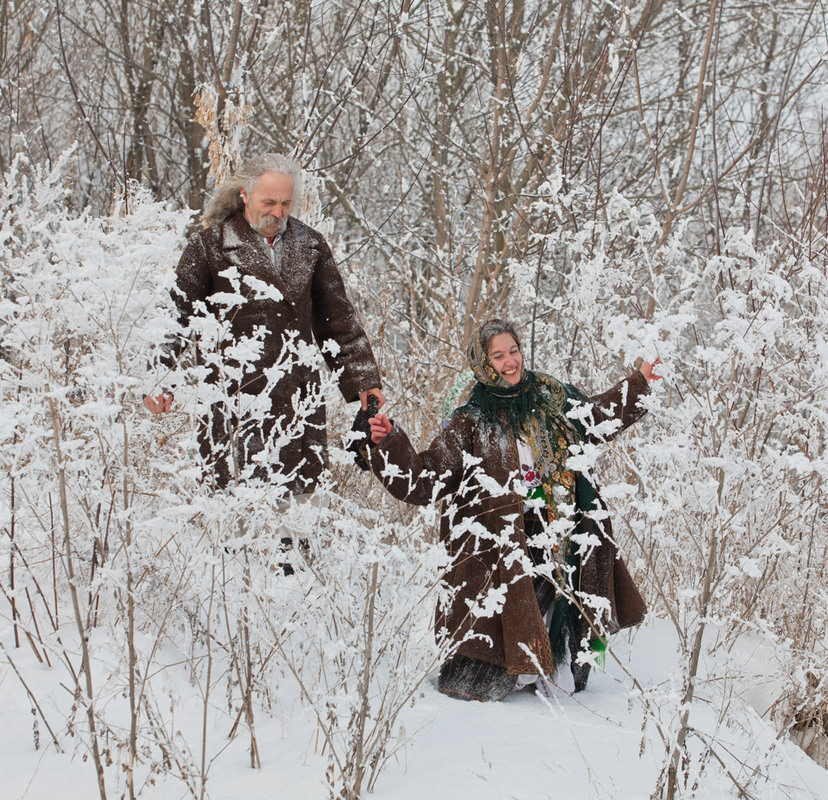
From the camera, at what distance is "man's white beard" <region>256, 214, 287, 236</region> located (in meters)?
2.78

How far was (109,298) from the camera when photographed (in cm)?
181

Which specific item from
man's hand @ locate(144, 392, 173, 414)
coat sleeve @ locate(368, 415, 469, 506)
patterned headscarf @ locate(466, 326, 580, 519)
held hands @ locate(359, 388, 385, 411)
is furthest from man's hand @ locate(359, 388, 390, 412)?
man's hand @ locate(144, 392, 173, 414)

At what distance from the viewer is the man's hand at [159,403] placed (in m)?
2.23

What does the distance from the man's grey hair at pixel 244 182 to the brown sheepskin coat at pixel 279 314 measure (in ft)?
0.13

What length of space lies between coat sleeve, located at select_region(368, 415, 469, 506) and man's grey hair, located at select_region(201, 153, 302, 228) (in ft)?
2.95

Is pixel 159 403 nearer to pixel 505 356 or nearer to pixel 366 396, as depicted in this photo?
pixel 366 396

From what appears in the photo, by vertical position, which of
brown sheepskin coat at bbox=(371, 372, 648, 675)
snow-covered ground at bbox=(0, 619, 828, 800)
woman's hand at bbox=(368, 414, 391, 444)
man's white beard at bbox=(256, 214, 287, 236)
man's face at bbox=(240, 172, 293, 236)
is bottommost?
snow-covered ground at bbox=(0, 619, 828, 800)

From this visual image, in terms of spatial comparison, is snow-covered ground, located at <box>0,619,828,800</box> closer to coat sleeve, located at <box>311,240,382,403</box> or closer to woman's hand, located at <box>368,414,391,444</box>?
woman's hand, located at <box>368,414,391,444</box>

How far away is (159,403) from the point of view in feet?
7.66

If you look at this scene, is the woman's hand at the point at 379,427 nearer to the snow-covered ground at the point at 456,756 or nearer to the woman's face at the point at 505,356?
the woman's face at the point at 505,356

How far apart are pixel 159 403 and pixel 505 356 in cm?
107

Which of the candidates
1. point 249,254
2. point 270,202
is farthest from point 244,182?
point 249,254

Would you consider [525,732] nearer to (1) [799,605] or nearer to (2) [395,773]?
(2) [395,773]

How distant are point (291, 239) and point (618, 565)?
1.50m
